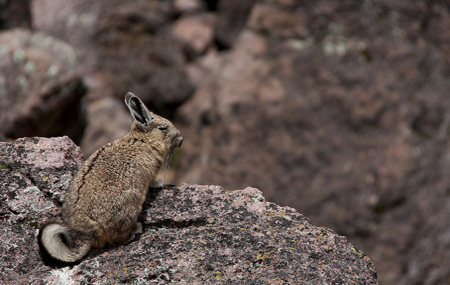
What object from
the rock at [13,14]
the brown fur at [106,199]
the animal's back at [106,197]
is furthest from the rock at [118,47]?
the animal's back at [106,197]

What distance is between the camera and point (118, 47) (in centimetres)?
1433

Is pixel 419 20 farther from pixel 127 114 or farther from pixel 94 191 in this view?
pixel 94 191

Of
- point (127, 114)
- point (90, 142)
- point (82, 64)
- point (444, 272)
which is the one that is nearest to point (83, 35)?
point (82, 64)

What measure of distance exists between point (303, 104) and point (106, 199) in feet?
26.2

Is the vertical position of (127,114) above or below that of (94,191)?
above

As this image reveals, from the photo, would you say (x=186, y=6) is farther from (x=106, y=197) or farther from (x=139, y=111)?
(x=106, y=197)

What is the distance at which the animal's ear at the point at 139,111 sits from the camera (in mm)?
5934

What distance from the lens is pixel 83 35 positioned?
14.1 m

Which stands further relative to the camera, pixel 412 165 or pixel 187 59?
pixel 187 59

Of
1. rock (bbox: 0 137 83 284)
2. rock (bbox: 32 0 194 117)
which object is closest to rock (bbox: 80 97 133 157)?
rock (bbox: 32 0 194 117)

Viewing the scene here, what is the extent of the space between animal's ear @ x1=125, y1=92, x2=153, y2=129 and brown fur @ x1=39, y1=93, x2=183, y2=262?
16.3 inches

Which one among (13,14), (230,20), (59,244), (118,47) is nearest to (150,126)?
(59,244)

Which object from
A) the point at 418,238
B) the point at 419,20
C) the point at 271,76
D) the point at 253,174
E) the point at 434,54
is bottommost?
the point at 418,238

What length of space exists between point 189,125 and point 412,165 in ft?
20.1
